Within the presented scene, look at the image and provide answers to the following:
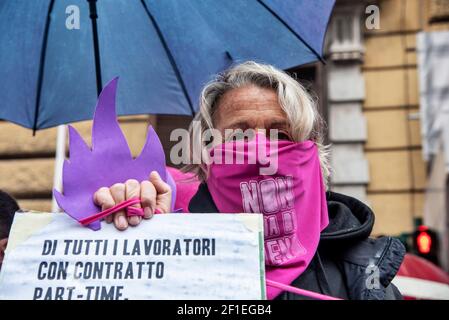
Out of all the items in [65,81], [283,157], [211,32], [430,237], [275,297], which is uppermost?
[211,32]

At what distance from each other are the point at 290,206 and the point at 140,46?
4.10ft

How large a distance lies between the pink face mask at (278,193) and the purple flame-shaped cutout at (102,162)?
19cm

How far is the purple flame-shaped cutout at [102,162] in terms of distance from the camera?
Result: 1.17 meters

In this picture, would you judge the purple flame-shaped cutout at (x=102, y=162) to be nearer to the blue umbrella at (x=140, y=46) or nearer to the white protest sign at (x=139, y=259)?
the white protest sign at (x=139, y=259)

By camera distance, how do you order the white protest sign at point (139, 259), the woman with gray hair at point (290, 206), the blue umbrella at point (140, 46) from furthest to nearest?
the blue umbrella at point (140, 46), the woman with gray hair at point (290, 206), the white protest sign at point (139, 259)

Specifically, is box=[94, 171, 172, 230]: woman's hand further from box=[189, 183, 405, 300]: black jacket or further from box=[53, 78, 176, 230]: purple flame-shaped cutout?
box=[189, 183, 405, 300]: black jacket

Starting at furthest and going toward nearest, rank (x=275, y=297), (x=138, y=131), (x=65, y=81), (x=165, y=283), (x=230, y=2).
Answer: (x=138, y=131) < (x=65, y=81) < (x=230, y=2) < (x=275, y=297) < (x=165, y=283)

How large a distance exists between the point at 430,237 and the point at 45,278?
499cm

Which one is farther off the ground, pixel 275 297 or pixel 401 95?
pixel 401 95

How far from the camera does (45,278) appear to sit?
1098mm

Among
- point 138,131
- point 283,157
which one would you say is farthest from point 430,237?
point 283,157

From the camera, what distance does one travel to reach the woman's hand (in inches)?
44.7

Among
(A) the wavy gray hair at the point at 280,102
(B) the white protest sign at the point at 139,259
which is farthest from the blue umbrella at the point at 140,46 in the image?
(B) the white protest sign at the point at 139,259

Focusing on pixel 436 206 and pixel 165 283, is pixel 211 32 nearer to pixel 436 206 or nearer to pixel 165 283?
pixel 165 283
